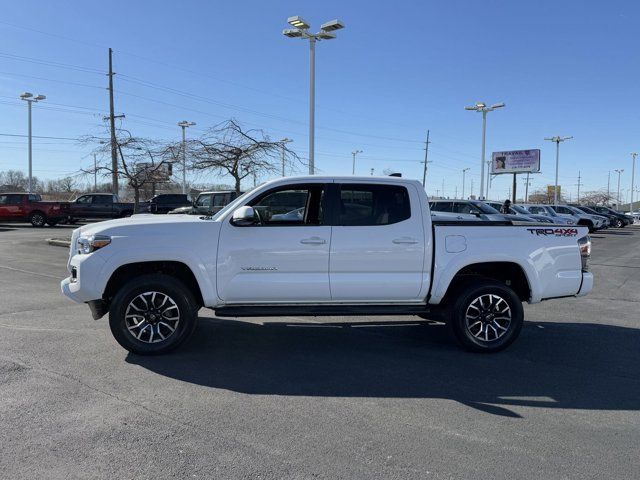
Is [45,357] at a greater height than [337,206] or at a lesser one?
lesser

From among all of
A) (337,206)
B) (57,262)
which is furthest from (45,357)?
(57,262)

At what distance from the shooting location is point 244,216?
17.9 feet

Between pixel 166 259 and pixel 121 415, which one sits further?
pixel 166 259

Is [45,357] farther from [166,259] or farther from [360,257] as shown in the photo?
[360,257]

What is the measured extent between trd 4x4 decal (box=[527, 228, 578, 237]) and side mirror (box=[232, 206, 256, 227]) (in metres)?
3.11

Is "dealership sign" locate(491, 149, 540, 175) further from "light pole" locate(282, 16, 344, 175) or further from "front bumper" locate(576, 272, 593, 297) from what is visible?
"front bumper" locate(576, 272, 593, 297)

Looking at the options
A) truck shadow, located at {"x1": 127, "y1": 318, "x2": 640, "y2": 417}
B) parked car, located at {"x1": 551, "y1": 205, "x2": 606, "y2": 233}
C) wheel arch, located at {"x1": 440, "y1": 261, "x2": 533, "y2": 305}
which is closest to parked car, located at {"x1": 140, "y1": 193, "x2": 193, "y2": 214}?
parked car, located at {"x1": 551, "y1": 205, "x2": 606, "y2": 233}

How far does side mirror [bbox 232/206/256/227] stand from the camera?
544 cm

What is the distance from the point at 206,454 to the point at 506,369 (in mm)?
3250

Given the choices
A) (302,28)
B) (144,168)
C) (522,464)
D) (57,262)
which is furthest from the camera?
(144,168)

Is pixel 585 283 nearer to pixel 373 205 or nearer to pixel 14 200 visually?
pixel 373 205

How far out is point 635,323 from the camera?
7.74 meters

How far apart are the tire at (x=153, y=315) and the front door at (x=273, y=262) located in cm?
45

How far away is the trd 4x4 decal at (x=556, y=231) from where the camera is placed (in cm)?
606
